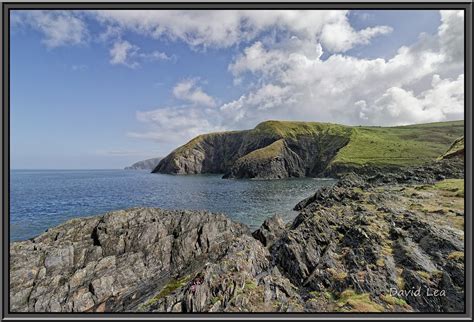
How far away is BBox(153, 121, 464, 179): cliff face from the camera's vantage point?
116562mm

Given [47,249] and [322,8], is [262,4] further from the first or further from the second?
[47,249]

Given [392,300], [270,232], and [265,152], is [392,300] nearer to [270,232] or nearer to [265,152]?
[270,232]

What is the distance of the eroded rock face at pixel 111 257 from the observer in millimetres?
14070

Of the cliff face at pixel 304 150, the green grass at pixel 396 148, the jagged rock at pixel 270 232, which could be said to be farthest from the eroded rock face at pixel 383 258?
the green grass at pixel 396 148

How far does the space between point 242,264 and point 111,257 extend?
10.1 meters

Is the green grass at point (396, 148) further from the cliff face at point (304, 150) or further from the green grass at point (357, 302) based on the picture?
the green grass at point (357, 302)

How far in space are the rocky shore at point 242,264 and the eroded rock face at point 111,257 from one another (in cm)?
6

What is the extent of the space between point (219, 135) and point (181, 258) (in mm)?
167785

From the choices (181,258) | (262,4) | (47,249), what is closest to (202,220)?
(181,258)

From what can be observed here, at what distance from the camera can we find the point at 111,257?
1748 centimetres

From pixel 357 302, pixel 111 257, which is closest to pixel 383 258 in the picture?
pixel 357 302

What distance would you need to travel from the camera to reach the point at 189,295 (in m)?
9.41
